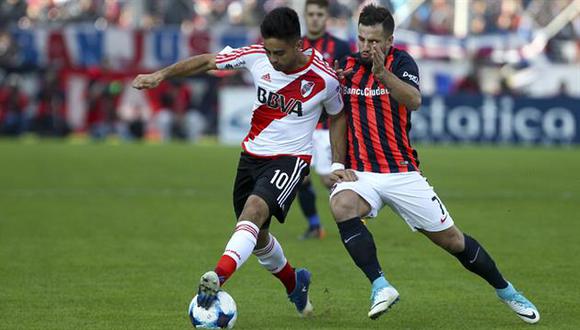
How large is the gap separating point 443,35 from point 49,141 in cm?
1109

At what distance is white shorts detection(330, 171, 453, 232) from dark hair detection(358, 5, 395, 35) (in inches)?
37.8

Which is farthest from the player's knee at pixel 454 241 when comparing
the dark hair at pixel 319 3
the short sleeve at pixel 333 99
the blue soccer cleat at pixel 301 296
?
the dark hair at pixel 319 3

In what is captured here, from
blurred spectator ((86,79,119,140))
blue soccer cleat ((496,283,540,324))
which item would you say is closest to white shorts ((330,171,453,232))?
blue soccer cleat ((496,283,540,324))

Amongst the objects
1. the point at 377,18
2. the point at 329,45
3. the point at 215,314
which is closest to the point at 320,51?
the point at 329,45

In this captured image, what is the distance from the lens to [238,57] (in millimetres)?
7828

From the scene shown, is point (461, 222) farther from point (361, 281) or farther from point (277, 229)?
point (361, 281)

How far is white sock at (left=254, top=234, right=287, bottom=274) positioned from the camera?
313 inches

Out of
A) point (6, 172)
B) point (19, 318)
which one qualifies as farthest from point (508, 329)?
point (6, 172)

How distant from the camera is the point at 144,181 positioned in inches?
757

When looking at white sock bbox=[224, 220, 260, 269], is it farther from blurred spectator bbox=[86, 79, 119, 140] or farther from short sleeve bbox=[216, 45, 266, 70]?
blurred spectator bbox=[86, 79, 119, 140]

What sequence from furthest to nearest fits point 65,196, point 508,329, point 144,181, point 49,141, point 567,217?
point 49,141 → point 144,181 → point 65,196 → point 567,217 → point 508,329

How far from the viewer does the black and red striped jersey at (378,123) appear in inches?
307

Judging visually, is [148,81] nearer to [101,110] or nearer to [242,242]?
[242,242]

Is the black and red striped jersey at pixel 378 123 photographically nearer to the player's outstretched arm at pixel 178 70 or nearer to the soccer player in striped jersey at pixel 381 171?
the soccer player in striped jersey at pixel 381 171
